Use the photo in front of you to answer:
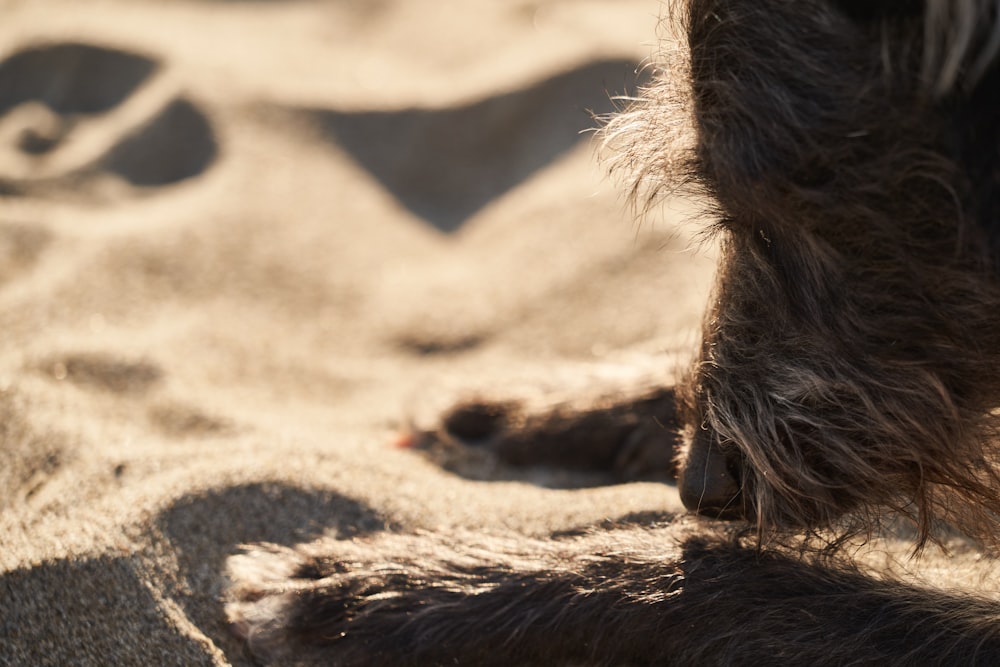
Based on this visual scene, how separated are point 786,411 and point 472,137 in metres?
3.21

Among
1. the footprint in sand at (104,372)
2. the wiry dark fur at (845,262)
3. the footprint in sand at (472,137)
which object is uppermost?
the footprint in sand at (472,137)

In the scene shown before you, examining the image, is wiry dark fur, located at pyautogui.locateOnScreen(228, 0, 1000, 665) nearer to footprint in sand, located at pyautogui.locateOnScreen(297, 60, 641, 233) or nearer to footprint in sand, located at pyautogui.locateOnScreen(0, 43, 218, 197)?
footprint in sand, located at pyautogui.locateOnScreen(297, 60, 641, 233)

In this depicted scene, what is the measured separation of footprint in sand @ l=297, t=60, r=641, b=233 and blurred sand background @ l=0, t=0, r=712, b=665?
0.05 feet

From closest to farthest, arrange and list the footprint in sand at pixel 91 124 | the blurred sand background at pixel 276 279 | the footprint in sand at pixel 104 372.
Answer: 1. the blurred sand background at pixel 276 279
2. the footprint in sand at pixel 104 372
3. the footprint in sand at pixel 91 124

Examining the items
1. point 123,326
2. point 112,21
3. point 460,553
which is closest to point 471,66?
point 112,21

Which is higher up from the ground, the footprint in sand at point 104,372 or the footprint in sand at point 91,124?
the footprint in sand at point 91,124

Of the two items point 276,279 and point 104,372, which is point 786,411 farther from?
point 276,279

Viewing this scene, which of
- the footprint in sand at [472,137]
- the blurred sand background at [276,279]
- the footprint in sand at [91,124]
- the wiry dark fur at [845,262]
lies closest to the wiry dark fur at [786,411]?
the wiry dark fur at [845,262]

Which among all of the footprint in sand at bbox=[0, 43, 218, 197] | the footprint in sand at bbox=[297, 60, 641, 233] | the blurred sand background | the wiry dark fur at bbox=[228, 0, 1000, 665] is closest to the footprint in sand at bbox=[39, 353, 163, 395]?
the blurred sand background

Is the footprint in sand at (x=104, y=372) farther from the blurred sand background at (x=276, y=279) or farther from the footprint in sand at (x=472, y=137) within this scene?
the footprint in sand at (x=472, y=137)

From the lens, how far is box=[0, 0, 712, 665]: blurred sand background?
8.22 feet

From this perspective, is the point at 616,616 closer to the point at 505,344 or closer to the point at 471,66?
the point at 505,344

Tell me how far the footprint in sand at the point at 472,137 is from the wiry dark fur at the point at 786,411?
8.10ft

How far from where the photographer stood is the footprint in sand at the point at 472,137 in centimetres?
A: 489
